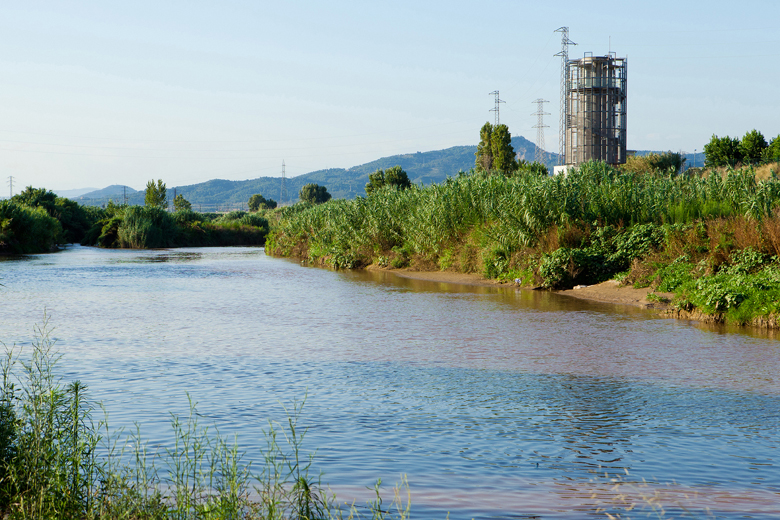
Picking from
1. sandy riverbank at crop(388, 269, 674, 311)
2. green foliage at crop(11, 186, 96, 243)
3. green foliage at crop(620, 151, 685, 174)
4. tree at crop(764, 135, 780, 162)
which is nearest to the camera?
sandy riverbank at crop(388, 269, 674, 311)

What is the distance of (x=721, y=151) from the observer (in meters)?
54.9

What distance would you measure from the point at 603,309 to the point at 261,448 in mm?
12666

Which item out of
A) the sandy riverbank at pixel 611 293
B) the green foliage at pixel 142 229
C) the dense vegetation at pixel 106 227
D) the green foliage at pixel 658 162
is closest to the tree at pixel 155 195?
the dense vegetation at pixel 106 227

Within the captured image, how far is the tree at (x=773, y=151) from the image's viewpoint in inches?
1837

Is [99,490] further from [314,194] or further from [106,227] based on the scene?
[314,194]

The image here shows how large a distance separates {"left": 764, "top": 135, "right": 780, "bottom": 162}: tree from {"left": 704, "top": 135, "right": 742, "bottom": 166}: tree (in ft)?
8.13

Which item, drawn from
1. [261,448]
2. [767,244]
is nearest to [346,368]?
[261,448]

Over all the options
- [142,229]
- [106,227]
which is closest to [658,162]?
[142,229]

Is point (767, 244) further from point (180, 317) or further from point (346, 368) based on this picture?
point (180, 317)

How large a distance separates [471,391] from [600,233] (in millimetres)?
13800

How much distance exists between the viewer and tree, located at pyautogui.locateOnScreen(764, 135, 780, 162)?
46.7 metres

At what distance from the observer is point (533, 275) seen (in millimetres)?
22547

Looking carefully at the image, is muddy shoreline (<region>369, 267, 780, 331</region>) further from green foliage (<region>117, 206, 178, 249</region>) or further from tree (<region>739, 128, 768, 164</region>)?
green foliage (<region>117, 206, 178, 249</region>)

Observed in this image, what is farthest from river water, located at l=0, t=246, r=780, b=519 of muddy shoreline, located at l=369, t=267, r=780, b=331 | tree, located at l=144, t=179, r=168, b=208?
tree, located at l=144, t=179, r=168, b=208
